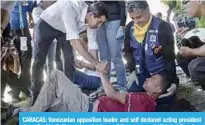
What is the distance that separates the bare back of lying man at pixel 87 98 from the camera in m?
3.30

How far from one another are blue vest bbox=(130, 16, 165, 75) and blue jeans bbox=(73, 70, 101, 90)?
0.36 meters

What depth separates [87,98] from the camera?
11.0 feet

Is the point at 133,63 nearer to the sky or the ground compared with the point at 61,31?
nearer to the ground

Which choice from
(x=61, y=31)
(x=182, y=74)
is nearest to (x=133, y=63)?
(x=182, y=74)

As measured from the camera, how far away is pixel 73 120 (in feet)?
11.0

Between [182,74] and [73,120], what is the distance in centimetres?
94

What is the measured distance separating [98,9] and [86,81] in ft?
1.92

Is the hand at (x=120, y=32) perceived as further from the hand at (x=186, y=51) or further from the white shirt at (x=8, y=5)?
the white shirt at (x=8, y=5)

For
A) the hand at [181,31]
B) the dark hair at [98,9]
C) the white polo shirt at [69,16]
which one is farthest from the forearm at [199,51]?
the white polo shirt at [69,16]

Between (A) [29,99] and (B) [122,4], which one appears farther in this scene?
(A) [29,99]

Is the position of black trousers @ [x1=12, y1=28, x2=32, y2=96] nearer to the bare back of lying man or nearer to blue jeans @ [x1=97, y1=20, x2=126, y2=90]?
the bare back of lying man

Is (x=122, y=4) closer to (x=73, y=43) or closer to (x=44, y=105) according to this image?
(x=73, y=43)

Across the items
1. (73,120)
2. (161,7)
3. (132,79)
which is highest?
(161,7)

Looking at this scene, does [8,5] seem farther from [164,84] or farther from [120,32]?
[164,84]
